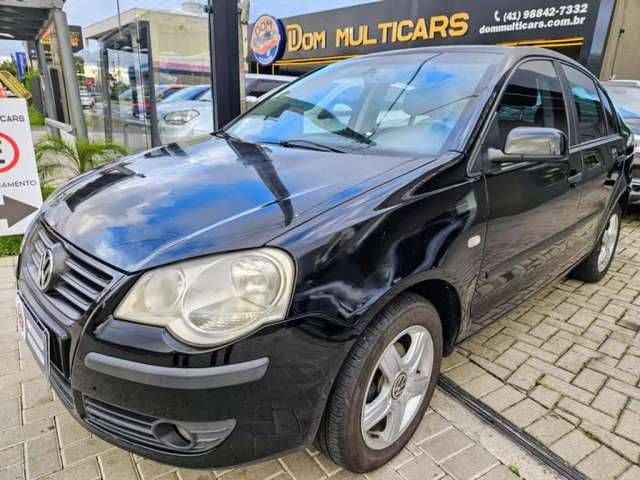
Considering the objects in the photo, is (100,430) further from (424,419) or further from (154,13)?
(154,13)

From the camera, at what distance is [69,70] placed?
6.94 m

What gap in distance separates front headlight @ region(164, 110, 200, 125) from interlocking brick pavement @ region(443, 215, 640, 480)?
532cm

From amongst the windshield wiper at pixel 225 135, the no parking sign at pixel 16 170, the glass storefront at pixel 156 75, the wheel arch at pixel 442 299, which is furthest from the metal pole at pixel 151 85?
the wheel arch at pixel 442 299

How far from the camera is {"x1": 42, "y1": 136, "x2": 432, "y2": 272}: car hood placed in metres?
1.53

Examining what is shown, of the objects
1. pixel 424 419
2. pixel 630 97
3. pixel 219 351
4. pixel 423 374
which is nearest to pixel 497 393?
pixel 424 419

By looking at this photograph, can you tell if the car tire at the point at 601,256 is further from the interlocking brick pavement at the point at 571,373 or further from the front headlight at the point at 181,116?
the front headlight at the point at 181,116

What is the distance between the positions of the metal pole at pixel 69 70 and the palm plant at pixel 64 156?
1.83 m

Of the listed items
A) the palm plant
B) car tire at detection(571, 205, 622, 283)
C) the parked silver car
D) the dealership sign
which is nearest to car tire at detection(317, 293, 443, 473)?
car tire at detection(571, 205, 622, 283)

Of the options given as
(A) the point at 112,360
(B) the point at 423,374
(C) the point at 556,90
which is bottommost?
(B) the point at 423,374

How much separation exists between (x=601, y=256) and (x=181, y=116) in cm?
570

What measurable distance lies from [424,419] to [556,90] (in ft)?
7.05

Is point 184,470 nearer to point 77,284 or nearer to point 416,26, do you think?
point 77,284

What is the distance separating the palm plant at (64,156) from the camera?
5.10m

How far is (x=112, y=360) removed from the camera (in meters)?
1.43
